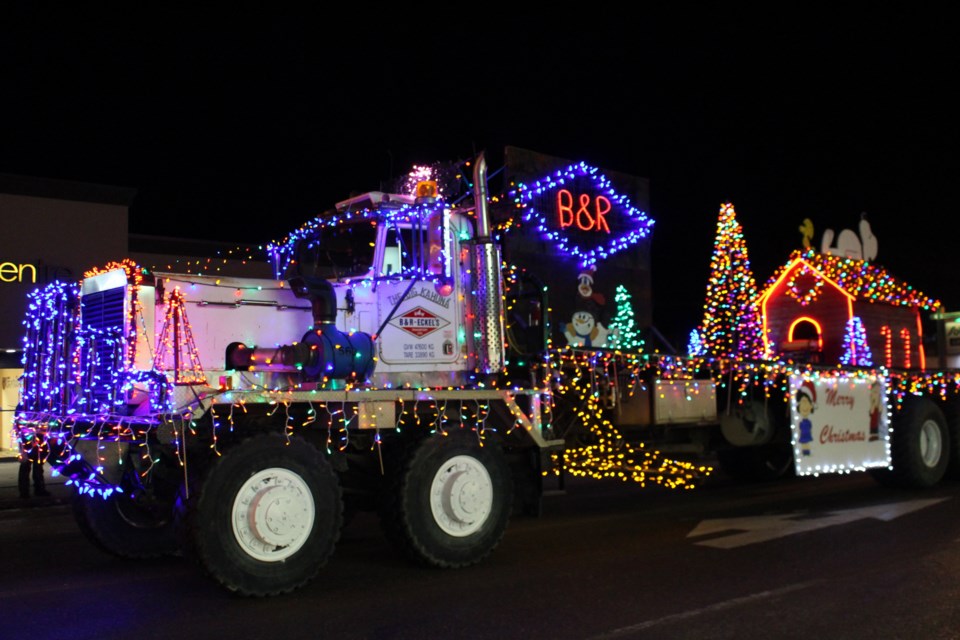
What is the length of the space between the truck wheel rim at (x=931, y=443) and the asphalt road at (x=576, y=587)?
3.50 meters

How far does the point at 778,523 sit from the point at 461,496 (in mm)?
4118

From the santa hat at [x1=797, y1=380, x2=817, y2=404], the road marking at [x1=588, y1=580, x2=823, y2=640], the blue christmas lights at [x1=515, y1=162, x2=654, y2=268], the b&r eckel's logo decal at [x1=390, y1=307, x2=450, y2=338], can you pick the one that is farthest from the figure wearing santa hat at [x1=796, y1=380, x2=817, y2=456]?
the b&r eckel's logo decal at [x1=390, y1=307, x2=450, y2=338]

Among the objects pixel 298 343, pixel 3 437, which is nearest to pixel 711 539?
pixel 298 343

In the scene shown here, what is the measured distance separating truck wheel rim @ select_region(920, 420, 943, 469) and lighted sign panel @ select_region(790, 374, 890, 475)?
0.76 m

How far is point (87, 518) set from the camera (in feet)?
26.3

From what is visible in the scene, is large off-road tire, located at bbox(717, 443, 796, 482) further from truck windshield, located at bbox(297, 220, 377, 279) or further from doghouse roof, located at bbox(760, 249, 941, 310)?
truck windshield, located at bbox(297, 220, 377, 279)

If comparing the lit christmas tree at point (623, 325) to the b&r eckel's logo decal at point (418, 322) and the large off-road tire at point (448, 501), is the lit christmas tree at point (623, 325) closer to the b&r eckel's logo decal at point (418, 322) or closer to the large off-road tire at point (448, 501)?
the b&r eckel's logo decal at point (418, 322)

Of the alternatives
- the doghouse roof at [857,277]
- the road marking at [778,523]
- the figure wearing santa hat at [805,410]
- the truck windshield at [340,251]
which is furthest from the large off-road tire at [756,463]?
the truck windshield at [340,251]

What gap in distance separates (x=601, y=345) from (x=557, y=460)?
199cm

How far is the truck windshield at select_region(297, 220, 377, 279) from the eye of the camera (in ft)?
27.0

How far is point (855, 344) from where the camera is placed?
14281mm

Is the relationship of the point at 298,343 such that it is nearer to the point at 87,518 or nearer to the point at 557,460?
the point at 87,518

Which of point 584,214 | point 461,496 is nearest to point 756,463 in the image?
A: point 584,214

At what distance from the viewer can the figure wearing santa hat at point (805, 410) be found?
481 inches
